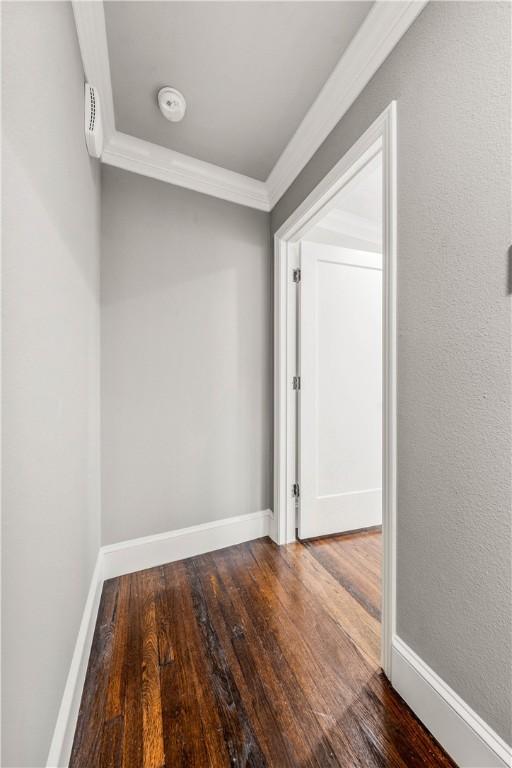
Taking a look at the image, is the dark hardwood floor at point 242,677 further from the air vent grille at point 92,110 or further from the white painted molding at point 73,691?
the air vent grille at point 92,110

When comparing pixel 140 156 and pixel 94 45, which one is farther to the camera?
pixel 140 156

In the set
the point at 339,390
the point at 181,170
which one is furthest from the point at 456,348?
the point at 181,170

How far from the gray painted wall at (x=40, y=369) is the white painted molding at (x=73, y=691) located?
0.05m

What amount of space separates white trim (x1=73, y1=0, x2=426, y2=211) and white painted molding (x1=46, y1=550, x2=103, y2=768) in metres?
2.17

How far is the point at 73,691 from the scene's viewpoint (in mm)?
966

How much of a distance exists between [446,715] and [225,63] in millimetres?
2457

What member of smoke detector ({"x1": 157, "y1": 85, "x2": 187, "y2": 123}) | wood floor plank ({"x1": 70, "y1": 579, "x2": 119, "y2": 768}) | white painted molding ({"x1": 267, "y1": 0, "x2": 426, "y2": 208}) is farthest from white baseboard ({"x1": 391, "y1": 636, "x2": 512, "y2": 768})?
smoke detector ({"x1": 157, "y1": 85, "x2": 187, "y2": 123})

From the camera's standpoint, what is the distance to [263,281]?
2.21 meters

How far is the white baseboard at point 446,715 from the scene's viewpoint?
0.80m

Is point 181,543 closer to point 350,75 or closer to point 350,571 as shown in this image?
point 350,571

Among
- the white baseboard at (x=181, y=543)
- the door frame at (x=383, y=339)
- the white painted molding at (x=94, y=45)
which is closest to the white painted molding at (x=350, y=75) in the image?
the door frame at (x=383, y=339)

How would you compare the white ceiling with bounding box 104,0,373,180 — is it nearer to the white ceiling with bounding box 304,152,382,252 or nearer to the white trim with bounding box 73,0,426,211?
the white trim with bounding box 73,0,426,211

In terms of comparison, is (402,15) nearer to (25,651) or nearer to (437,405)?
(437,405)

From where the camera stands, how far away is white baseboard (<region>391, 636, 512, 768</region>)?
2.63ft
